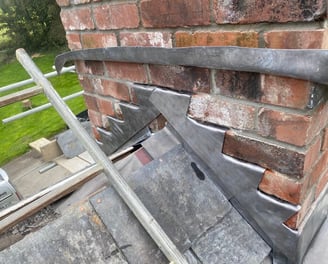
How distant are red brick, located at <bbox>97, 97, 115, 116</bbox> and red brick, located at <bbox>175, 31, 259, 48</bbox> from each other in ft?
1.90

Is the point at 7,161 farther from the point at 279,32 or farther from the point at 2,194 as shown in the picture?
the point at 279,32

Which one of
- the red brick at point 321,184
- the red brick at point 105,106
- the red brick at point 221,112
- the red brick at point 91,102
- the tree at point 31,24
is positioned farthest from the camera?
the tree at point 31,24

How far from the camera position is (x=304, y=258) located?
1023mm

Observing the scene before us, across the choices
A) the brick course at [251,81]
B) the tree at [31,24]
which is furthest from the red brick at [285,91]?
the tree at [31,24]

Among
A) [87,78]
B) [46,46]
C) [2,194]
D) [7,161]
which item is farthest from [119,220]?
[46,46]

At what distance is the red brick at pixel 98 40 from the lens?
1185mm

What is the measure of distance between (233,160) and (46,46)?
41.4ft

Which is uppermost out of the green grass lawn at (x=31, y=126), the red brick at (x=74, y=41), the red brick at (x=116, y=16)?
the red brick at (x=116, y=16)

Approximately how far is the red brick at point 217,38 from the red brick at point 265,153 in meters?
0.28

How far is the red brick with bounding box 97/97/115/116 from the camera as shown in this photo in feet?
4.75

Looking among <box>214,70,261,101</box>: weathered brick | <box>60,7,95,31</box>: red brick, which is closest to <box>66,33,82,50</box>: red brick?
<box>60,7,95,31</box>: red brick

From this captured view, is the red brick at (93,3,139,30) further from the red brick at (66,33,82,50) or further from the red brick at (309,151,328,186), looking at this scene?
the red brick at (309,151,328,186)

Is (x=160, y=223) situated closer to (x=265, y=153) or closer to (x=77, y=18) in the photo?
(x=265, y=153)

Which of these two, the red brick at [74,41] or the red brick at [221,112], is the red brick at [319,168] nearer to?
the red brick at [221,112]
